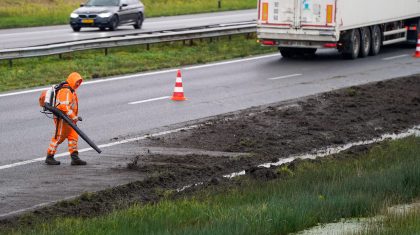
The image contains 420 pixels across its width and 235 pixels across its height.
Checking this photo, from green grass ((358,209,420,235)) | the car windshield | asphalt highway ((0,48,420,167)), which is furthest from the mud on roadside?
the car windshield

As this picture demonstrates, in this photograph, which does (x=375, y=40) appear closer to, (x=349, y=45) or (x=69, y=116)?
(x=349, y=45)

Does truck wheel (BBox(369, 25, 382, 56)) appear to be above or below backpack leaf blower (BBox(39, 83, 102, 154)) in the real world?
below

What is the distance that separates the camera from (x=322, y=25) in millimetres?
29500

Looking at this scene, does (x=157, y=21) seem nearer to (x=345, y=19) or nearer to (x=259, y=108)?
(x=345, y=19)

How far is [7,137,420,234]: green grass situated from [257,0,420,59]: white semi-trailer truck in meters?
16.7

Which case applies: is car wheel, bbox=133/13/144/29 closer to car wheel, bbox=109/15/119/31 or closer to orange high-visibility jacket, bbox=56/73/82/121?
car wheel, bbox=109/15/119/31

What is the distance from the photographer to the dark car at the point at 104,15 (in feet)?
130

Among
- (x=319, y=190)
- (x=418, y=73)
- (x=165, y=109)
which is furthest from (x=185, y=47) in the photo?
(x=319, y=190)

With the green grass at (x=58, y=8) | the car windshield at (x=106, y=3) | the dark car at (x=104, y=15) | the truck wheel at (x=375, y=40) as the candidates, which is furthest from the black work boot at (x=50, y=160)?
the green grass at (x=58, y=8)

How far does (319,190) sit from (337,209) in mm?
1162

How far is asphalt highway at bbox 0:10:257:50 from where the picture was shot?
35500 mm

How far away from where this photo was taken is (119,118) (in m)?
18.6

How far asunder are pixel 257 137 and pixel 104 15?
24293 millimetres

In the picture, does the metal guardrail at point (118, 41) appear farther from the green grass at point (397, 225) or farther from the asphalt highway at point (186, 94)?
the green grass at point (397, 225)
